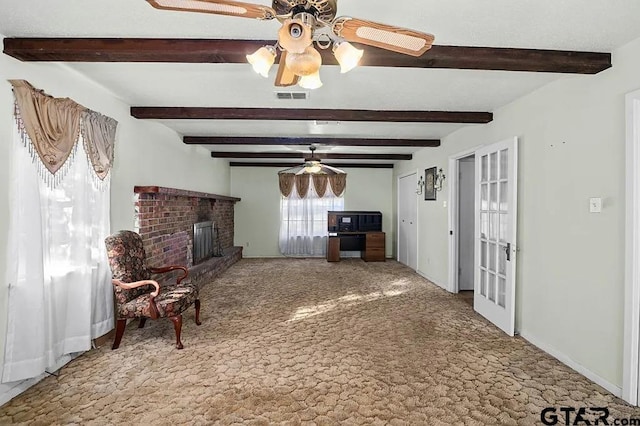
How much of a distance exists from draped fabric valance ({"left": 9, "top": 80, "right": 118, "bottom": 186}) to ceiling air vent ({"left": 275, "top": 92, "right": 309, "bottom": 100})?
1586 mm

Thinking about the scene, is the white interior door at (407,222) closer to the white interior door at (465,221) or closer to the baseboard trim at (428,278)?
the baseboard trim at (428,278)

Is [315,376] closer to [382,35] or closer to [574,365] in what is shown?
[574,365]

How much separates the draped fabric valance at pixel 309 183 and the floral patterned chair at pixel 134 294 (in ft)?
15.4

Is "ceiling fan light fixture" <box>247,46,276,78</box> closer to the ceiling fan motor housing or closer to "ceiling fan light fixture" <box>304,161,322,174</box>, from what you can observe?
the ceiling fan motor housing

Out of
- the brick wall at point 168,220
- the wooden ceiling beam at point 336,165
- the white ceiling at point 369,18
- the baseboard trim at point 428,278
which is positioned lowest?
the baseboard trim at point 428,278

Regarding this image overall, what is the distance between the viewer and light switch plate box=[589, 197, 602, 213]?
2.33m

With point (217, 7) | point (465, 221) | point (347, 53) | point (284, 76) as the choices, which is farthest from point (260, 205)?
point (217, 7)

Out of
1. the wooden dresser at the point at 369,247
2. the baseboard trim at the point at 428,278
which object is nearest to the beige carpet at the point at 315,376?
the baseboard trim at the point at 428,278

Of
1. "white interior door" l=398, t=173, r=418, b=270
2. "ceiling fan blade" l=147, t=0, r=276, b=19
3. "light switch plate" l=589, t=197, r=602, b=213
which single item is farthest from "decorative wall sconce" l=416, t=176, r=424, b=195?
"ceiling fan blade" l=147, t=0, r=276, b=19

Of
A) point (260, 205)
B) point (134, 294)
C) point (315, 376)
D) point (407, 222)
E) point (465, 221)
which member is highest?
point (260, 205)

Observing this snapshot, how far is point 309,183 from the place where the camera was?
7.75 m

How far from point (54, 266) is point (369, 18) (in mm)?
2776

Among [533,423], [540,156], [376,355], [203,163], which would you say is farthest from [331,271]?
[533,423]

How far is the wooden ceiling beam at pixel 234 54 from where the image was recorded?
2.06 m
